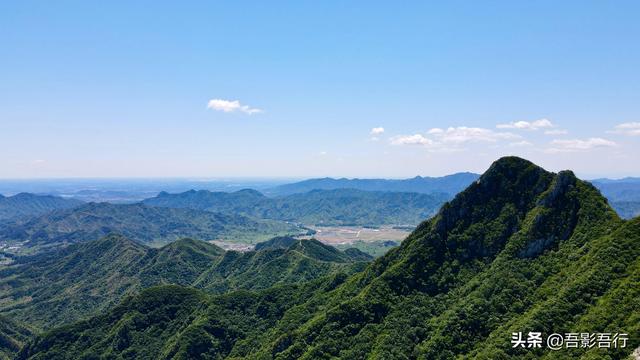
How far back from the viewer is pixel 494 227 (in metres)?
164

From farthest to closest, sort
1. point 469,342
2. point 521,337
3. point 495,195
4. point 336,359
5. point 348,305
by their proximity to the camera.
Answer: point 495,195 < point 348,305 < point 336,359 < point 469,342 < point 521,337

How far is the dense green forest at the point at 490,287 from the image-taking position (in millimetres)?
118812

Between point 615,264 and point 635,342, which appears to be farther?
point 615,264

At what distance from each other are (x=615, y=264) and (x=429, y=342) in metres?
58.1

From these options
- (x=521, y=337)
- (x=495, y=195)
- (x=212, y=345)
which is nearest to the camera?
(x=521, y=337)

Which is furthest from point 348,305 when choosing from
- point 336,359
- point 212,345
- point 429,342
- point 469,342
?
point 212,345

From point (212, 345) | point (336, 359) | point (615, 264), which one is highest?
point (615, 264)

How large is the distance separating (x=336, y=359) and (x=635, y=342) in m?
82.3

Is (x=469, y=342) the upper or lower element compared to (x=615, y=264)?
lower

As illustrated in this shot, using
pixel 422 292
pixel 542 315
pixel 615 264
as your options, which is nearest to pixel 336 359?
pixel 422 292

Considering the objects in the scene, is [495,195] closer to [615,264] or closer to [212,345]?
[615,264]

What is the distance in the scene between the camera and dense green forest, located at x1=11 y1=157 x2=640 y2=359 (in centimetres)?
11881

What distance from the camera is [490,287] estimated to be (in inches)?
5640

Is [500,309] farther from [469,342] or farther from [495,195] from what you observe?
[495,195]
